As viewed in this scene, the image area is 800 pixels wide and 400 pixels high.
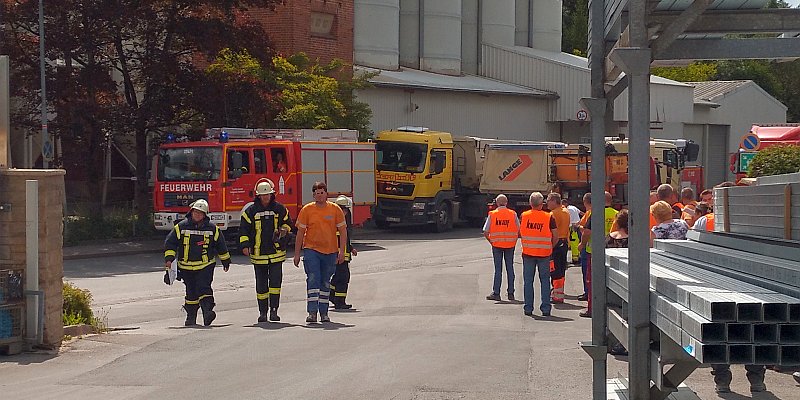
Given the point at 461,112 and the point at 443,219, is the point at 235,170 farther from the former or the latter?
the point at 461,112

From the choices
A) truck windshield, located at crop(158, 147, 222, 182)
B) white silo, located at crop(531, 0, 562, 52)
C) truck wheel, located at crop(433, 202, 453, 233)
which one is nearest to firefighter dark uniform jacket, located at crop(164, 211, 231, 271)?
Result: truck windshield, located at crop(158, 147, 222, 182)

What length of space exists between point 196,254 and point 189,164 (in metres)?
12.5

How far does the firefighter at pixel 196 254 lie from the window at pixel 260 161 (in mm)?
12329

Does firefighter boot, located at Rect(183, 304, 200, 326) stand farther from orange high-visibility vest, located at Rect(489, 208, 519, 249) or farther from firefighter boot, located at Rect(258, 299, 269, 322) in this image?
orange high-visibility vest, located at Rect(489, 208, 519, 249)

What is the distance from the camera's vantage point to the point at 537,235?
51.0 feet

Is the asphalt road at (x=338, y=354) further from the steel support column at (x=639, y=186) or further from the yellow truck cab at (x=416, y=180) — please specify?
the yellow truck cab at (x=416, y=180)

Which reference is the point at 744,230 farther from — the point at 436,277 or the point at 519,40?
the point at 519,40

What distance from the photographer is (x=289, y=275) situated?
2142 cm

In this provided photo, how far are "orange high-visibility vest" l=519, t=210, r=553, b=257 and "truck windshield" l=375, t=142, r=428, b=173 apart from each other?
17.5 m

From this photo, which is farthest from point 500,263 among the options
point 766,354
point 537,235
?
point 766,354

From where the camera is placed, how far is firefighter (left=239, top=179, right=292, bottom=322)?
14289 mm

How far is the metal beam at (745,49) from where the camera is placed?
255 inches

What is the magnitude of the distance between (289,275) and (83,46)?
1146 centimetres

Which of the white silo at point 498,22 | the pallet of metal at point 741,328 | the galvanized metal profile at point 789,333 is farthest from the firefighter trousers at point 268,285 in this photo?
the white silo at point 498,22
